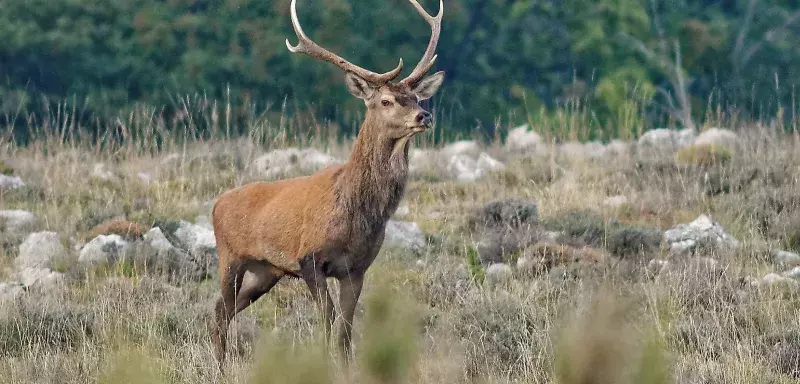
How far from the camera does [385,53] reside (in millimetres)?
31688

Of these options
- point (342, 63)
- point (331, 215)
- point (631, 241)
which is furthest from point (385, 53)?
point (331, 215)

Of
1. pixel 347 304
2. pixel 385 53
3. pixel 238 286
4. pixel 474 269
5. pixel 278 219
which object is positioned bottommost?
pixel 385 53

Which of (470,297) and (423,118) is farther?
(470,297)

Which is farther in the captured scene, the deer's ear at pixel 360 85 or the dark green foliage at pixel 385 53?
the dark green foliage at pixel 385 53

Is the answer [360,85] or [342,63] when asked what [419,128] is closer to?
[360,85]

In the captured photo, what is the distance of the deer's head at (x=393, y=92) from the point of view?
7262mm

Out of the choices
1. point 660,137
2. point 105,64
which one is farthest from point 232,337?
point 105,64

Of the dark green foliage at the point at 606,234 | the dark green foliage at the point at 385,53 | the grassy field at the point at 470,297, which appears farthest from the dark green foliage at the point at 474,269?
the dark green foliage at the point at 385,53

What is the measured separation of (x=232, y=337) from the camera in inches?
296

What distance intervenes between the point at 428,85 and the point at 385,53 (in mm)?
23931

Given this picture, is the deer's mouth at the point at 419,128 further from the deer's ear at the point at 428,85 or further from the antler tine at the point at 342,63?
the deer's ear at the point at 428,85

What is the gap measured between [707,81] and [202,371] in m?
31.2

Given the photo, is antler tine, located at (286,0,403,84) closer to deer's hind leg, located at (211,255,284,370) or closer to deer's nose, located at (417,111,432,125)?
deer's nose, located at (417,111,432,125)

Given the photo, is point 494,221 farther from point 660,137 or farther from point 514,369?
point 660,137
